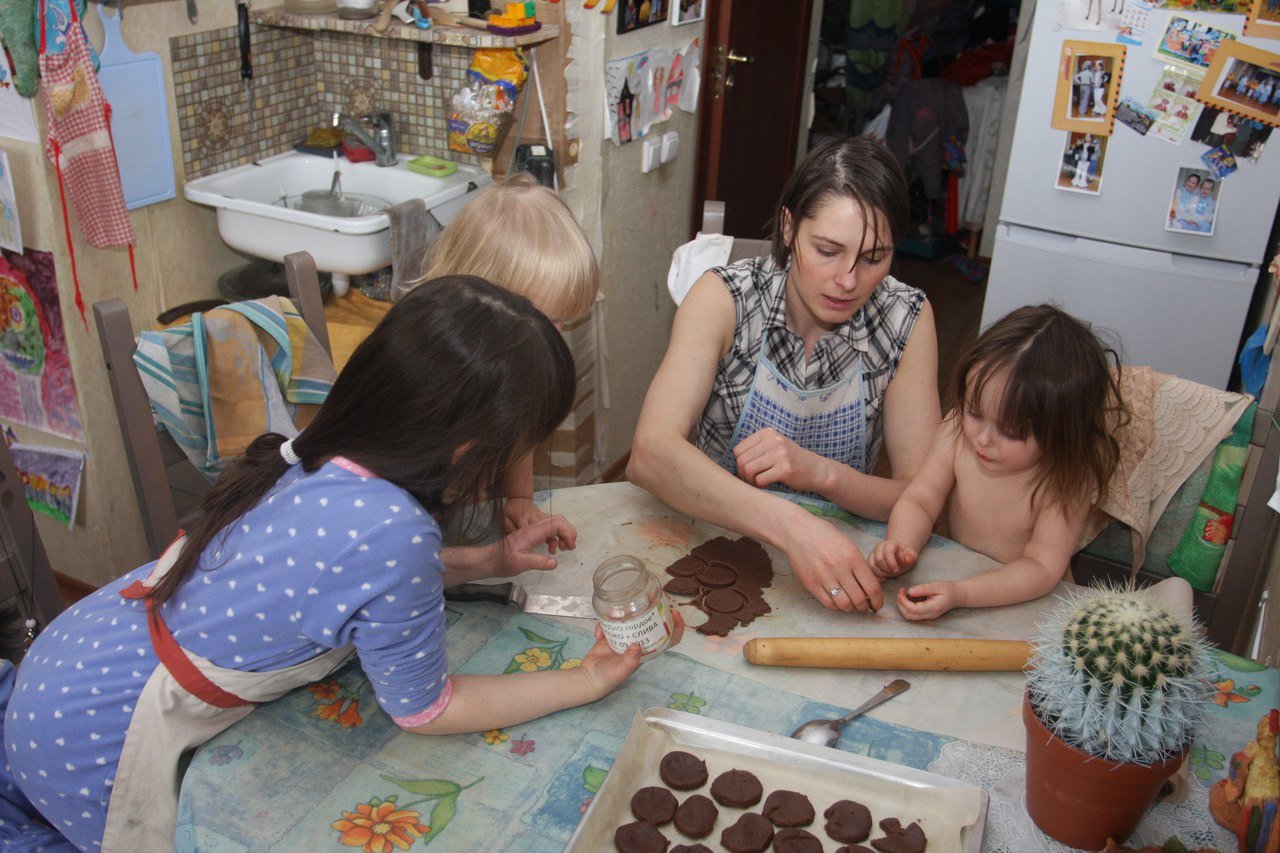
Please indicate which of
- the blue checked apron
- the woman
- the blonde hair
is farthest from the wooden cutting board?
the blue checked apron

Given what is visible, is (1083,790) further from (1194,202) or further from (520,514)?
(1194,202)

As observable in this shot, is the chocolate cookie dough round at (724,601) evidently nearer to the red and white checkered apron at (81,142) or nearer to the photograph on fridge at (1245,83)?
the red and white checkered apron at (81,142)

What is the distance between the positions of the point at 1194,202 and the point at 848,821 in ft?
7.90

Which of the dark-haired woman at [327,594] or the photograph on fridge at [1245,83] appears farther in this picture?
the photograph on fridge at [1245,83]

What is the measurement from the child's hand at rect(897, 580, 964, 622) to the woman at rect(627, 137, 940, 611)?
145mm

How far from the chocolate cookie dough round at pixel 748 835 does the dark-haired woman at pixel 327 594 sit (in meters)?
0.21

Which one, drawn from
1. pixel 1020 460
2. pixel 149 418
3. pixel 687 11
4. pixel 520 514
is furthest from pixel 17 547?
pixel 687 11

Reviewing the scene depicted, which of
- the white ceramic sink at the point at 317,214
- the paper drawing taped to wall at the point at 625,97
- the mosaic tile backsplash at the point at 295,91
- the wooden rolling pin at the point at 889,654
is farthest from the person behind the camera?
the paper drawing taped to wall at the point at 625,97

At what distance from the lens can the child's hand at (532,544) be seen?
135 centimetres

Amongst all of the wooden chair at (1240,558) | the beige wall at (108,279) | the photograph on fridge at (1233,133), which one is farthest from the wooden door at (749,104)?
the wooden chair at (1240,558)

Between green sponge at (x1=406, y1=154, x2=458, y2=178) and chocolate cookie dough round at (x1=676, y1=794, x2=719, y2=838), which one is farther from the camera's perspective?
green sponge at (x1=406, y1=154, x2=458, y2=178)

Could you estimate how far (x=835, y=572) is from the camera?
1.31m

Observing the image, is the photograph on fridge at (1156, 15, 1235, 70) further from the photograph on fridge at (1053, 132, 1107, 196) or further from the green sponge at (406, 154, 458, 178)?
the green sponge at (406, 154, 458, 178)

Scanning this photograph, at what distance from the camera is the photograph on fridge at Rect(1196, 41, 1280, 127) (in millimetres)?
2564
